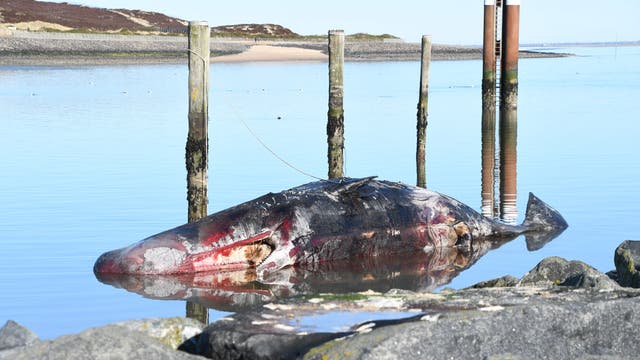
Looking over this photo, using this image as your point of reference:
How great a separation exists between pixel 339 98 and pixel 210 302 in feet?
25.1

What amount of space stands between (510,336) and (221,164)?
14.1 m

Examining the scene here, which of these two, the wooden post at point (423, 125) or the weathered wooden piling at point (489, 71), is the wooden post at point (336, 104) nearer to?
the wooden post at point (423, 125)

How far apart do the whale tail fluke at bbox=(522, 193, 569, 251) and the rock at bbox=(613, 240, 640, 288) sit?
11.4ft

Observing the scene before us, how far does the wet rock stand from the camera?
6773mm

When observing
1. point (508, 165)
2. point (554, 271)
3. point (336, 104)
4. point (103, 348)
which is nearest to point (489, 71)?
point (508, 165)

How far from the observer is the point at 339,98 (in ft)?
56.7

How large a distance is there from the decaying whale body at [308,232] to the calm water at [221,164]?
1.90 feet

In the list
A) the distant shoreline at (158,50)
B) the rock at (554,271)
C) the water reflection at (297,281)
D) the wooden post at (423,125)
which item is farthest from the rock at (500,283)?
the distant shoreline at (158,50)

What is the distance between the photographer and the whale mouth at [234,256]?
10922mm

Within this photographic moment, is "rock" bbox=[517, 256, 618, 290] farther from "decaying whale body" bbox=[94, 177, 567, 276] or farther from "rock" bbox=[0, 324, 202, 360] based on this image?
"rock" bbox=[0, 324, 202, 360]

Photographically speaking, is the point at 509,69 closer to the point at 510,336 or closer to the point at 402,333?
the point at 510,336

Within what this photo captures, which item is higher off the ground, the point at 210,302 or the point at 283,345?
the point at 283,345

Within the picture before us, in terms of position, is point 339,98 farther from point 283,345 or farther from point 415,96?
point 415,96

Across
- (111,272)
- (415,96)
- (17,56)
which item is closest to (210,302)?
(111,272)
